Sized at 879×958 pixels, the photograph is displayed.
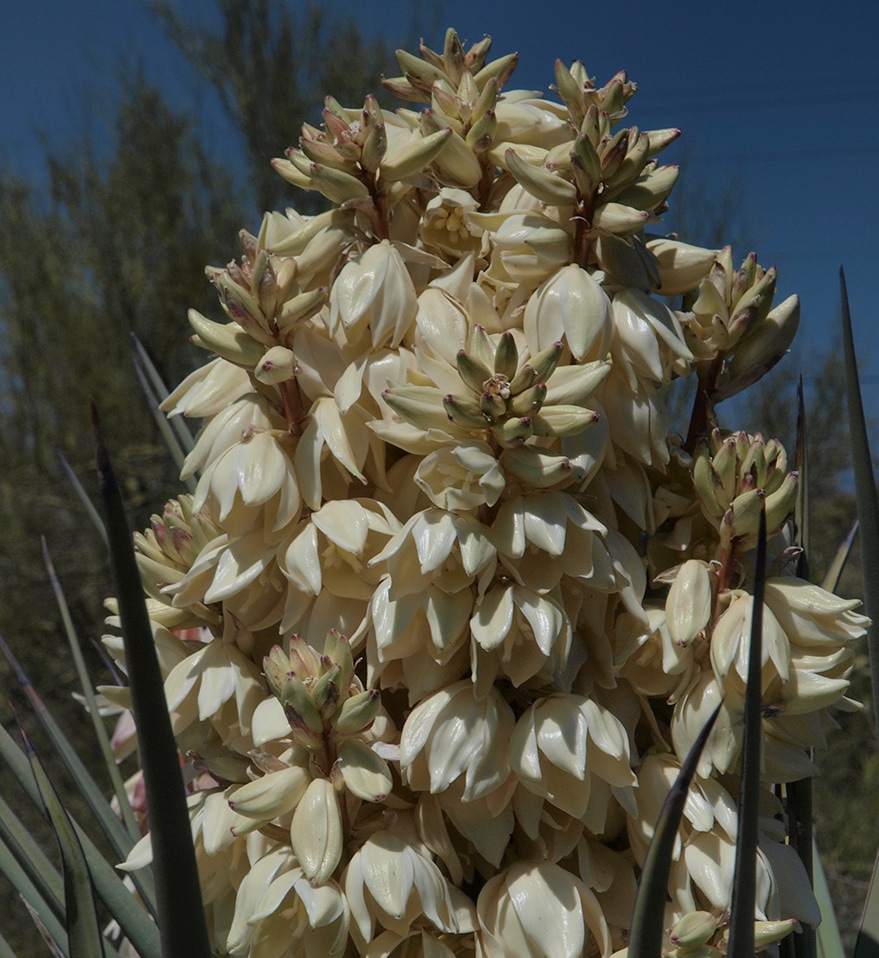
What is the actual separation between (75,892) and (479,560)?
0.23 m

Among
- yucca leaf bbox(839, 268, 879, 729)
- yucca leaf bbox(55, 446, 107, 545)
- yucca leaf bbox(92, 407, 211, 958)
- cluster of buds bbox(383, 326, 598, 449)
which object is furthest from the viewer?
yucca leaf bbox(55, 446, 107, 545)

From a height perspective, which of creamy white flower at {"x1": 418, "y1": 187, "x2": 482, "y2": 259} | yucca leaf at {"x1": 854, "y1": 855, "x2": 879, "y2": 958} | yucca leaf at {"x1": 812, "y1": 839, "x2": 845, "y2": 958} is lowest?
yucca leaf at {"x1": 812, "y1": 839, "x2": 845, "y2": 958}

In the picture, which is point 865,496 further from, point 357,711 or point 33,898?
point 33,898

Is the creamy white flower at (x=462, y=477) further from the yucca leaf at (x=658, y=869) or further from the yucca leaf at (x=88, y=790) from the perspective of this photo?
the yucca leaf at (x=88, y=790)

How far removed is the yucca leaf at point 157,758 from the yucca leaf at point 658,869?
15 centimetres

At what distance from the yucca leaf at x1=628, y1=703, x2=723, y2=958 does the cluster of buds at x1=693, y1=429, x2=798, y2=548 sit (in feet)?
0.44

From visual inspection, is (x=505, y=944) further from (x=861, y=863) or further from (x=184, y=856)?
(x=861, y=863)

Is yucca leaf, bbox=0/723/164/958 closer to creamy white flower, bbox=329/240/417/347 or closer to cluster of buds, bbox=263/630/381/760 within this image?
cluster of buds, bbox=263/630/381/760

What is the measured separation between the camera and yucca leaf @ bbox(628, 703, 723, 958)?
314mm

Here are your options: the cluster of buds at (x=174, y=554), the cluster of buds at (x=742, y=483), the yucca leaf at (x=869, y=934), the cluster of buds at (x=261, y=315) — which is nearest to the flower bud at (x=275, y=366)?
the cluster of buds at (x=261, y=315)

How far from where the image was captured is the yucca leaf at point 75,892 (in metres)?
0.39

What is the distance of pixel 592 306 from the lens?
42 cm

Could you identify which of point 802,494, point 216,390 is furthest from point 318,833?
point 802,494

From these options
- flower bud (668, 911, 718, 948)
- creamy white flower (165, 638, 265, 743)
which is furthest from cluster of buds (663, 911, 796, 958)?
creamy white flower (165, 638, 265, 743)
